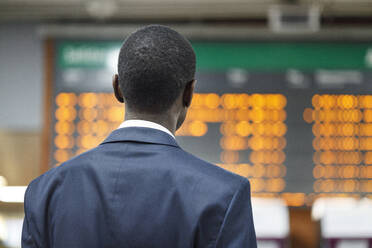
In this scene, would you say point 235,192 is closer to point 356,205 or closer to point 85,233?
point 85,233

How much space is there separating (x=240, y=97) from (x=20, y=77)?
4.09ft

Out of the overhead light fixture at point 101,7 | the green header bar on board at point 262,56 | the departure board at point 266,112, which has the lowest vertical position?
the departure board at point 266,112

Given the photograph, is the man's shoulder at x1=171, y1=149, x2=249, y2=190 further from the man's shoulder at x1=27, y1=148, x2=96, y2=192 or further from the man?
the man's shoulder at x1=27, y1=148, x2=96, y2=192

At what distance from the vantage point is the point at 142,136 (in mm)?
622

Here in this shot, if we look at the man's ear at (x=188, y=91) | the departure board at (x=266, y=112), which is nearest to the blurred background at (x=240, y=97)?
the departure board at (x=266, y=112)

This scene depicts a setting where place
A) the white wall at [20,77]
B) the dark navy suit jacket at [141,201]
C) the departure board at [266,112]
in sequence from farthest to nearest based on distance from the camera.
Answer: the white wall at [20,77]
the departure board at [266,112]
the dark navy suit jacket at [141,201]

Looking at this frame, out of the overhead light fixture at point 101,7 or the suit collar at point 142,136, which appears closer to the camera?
the suit collar at point 142,136

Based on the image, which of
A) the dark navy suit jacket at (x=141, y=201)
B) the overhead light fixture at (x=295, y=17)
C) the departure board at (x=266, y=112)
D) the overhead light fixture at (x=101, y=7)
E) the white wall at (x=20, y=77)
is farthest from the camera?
the white wall at (x=20, y=77)

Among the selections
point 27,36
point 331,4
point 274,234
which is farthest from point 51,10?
point 274,234

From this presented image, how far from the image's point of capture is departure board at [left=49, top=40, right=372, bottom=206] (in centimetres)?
259

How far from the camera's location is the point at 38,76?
281 cm

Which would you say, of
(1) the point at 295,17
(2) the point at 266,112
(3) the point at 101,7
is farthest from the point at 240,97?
(3) the point at 101,7

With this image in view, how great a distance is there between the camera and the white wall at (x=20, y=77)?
9.16ft

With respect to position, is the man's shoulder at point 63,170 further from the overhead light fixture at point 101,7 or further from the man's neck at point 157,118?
the overhead light fixture at point 101,7
